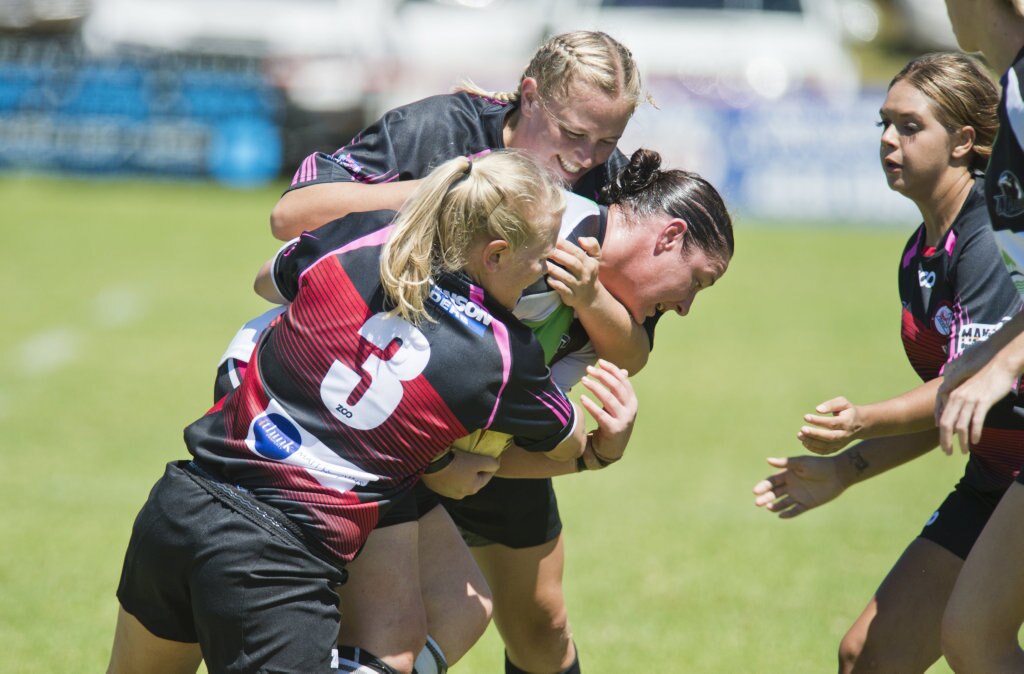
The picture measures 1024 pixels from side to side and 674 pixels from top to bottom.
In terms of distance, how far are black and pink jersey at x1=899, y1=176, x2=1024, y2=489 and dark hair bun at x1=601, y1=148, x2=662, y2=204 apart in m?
0.83

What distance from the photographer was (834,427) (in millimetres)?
3373

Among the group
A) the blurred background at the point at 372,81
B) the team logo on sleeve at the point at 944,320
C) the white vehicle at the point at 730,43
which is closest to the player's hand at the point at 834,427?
the team logo on sleeve at the point at 944,320

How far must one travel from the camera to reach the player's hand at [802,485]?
369cm

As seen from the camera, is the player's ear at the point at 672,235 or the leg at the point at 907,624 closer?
the player's ear at the point at 672,235

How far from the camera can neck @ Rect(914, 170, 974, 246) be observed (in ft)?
11.7

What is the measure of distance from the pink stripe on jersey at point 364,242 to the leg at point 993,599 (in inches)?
65.7

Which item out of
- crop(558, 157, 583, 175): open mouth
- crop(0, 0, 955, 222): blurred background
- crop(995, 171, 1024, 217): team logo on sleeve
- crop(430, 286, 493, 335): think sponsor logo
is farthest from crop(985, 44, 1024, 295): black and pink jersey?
crop(0, 0, 955, 222): blurred background

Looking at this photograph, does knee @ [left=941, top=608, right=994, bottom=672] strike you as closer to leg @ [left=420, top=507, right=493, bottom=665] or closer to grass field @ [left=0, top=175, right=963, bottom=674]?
leg @ [left=420, top=507, right=493, bottom=665]

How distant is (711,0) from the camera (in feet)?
54.2

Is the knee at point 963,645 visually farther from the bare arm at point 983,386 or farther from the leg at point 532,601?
the leg at point 532,601

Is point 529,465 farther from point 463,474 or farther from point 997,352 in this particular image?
point 997,352

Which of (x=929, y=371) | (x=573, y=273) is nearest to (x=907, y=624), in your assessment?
(x=929, y=371)

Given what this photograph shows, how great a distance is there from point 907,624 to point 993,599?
50 cm

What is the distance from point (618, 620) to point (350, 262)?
251 cm
